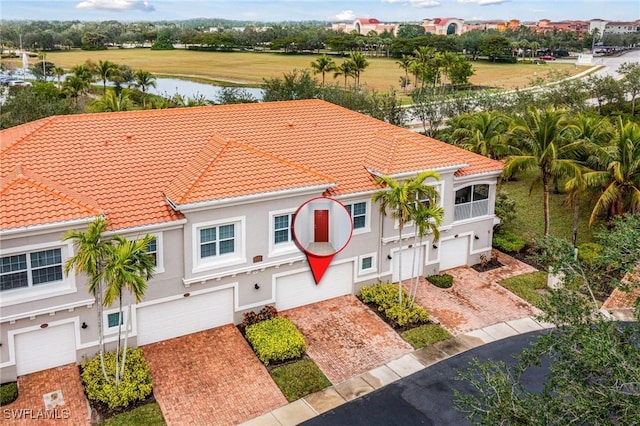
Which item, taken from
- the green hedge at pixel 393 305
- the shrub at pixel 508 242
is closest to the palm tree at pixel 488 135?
the shrub at pixel 508 242

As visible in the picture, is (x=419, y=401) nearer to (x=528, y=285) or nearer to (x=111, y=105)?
(x=528, y=285)

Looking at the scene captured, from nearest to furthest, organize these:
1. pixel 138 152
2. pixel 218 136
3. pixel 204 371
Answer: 1. pixel 204 371
2. pixel 138 152
3. pixel 218 136

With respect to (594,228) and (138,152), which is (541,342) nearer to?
(138,152)

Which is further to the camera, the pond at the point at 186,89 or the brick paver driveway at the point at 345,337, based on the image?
the pond at the point at 186,89

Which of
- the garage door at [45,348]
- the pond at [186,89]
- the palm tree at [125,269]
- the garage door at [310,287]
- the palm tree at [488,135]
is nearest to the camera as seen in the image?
the palm tree at [125,269]

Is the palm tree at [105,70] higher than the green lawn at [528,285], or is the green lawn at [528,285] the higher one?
the palm tree at [105,70]

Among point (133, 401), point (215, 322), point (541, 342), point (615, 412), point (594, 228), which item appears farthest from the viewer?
point (594, 228)

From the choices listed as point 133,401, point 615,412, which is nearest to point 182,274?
point 133,401

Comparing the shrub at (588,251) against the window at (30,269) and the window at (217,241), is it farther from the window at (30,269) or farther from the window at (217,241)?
the window at (30,269)

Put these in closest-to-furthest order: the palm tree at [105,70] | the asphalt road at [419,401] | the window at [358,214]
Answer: the asphalt road at [419,401]
the window at [358,214]
the palm tree at [105,70]
